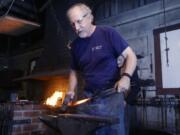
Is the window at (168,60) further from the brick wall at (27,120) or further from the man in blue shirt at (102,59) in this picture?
the brick wall at (27,120)

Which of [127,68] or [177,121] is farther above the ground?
[127,68]

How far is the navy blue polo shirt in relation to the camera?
1.73 m

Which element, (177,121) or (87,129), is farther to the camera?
(177,121)

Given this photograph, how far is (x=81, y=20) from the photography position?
5.94ft

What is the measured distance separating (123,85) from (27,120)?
1942mm

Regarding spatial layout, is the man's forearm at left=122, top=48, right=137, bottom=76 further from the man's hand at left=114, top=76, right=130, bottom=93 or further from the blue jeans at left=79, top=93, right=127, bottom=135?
the blue jeans at left=79, top=93, right=127, bottom=135

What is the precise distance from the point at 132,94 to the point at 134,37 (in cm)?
134

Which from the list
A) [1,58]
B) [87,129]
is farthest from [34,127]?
[1,58]

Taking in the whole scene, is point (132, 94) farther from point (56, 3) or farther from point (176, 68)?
point (56, 3)

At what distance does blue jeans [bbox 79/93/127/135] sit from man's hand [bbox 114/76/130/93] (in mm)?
49

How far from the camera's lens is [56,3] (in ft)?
13.6

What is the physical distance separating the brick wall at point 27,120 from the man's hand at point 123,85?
183 centimetres

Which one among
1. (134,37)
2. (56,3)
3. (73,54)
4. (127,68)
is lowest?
(127,68)

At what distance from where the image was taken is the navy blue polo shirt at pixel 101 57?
5.67ft
